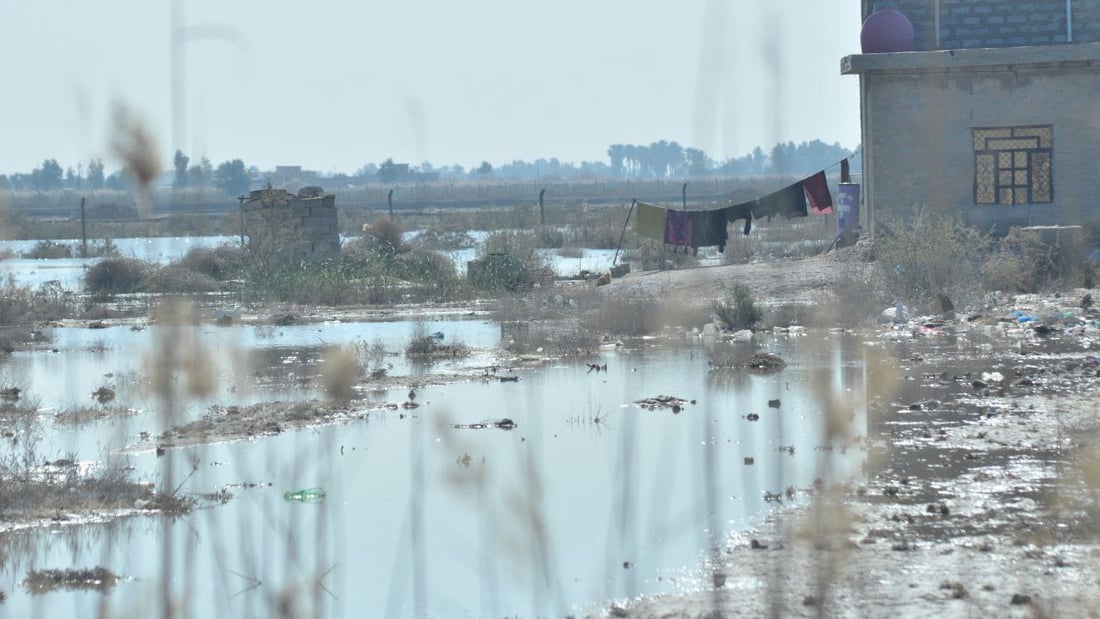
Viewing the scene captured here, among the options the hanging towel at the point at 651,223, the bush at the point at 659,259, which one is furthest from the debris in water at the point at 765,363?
the bush at the point at 659,259

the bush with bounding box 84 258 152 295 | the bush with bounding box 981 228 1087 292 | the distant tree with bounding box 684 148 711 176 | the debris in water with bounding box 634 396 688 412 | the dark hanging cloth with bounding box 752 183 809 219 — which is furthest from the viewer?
the bush with bounding box 84 258 152 295

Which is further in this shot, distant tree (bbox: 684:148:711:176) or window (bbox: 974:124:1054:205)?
window (bbox: 974:124:1054:205)

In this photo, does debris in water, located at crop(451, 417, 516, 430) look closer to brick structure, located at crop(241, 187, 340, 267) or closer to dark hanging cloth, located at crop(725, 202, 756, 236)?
dark hanging cloth, located at crop(725, 202, 756, 236)

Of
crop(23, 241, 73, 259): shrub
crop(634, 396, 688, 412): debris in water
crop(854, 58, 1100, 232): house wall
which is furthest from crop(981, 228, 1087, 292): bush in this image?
crop(23, 241, 73, 259): shrub

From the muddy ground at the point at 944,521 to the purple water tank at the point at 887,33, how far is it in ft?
32.8

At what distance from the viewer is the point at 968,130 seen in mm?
21281

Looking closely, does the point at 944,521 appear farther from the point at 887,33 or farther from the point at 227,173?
the point at 887,33

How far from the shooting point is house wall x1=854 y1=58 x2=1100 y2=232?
69.2 ft

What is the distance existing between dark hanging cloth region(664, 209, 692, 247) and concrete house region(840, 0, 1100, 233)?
166 inches

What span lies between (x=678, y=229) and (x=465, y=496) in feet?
55.9

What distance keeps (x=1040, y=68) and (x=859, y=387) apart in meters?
11.2

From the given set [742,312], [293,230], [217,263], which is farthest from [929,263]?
[217,263]

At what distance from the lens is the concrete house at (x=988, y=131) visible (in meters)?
21.0

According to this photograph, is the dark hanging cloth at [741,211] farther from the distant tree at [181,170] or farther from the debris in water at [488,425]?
the distant tree at [181,170]
